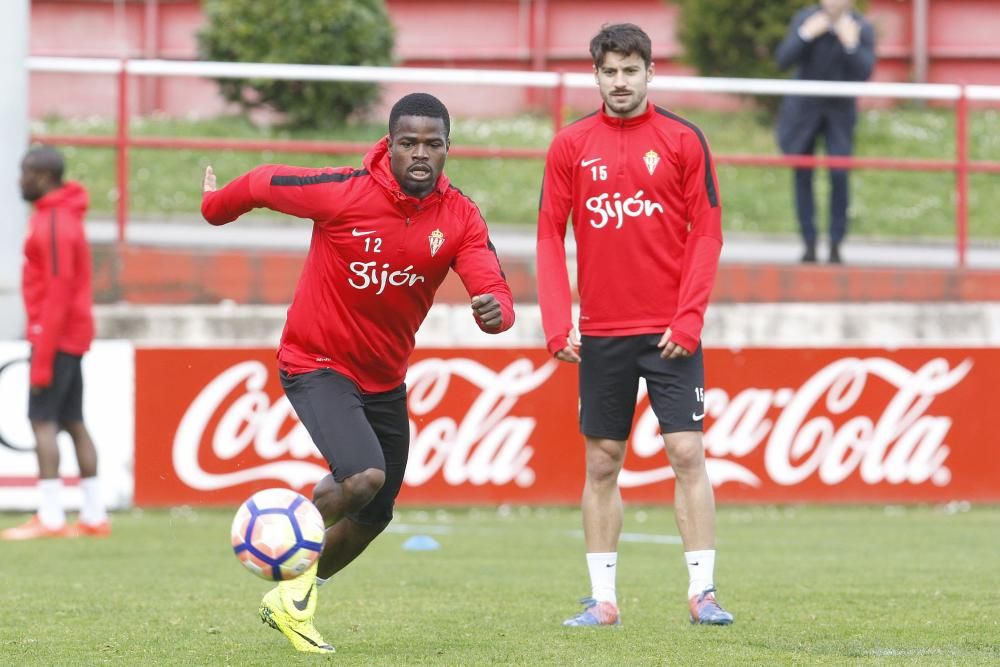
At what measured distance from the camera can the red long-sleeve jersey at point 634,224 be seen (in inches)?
279

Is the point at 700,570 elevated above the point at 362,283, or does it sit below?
below

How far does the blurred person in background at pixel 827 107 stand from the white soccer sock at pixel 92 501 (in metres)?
6.13

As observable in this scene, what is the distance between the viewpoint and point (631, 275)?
7.14 m

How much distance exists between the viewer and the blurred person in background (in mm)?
14109

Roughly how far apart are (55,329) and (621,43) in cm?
505

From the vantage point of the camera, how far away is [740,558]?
9.78 m

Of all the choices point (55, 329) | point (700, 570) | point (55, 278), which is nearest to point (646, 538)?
point (55, 329)


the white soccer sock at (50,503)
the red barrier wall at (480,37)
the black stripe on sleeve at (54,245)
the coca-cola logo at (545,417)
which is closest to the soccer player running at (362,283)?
Result: the black stripe on sleeve at (54,245)

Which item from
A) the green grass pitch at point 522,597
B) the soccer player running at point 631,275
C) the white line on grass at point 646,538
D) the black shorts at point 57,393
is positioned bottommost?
the white line on grass at point 646,538

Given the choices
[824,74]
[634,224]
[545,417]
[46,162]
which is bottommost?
[545,417]

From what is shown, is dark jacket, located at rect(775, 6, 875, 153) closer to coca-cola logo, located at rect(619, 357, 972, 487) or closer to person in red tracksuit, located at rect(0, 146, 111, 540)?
coca-cola logo, located at rect(619, 357, 972, 487)

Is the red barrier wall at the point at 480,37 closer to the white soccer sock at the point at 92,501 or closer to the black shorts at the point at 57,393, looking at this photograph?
the black shorts at the point at 57,393

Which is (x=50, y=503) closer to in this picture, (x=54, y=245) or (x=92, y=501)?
(x=92, y=501)

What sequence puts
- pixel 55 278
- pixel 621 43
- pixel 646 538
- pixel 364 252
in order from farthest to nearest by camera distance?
1. pixel 646 538
2. pixel 55 278
3. pixel 621 43
4. pixel 364 252
